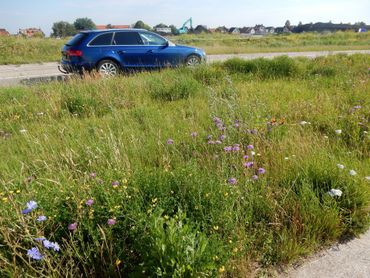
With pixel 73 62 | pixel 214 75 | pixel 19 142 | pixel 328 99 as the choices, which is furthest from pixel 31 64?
pixel 328 99

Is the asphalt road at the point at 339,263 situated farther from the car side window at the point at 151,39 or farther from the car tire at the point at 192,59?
the car side window at the point at 151,39

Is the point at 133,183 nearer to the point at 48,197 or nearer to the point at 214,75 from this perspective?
the point at 48,197

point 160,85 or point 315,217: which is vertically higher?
point 160,85

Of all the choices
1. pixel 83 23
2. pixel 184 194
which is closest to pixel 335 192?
pixel 184 194

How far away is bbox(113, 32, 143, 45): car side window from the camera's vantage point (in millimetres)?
10219

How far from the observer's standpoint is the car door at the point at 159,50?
34.4 feet

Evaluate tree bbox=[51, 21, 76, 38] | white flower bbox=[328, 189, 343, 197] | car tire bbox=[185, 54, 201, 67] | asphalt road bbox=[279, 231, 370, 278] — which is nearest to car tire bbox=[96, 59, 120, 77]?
car tire bbox=[185, 54, 201, 67]

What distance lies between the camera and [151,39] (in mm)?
10602

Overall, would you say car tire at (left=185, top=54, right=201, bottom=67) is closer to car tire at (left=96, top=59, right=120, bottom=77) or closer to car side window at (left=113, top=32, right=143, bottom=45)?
car side window at (left=113, top=32, right=143, bottom=45)

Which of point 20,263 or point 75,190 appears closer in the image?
point 20,263

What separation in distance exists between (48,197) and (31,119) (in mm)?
3668

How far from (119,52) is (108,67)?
64cm

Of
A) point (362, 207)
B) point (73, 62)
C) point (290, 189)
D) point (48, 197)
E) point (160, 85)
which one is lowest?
point (362, 207)

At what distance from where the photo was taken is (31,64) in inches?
660
